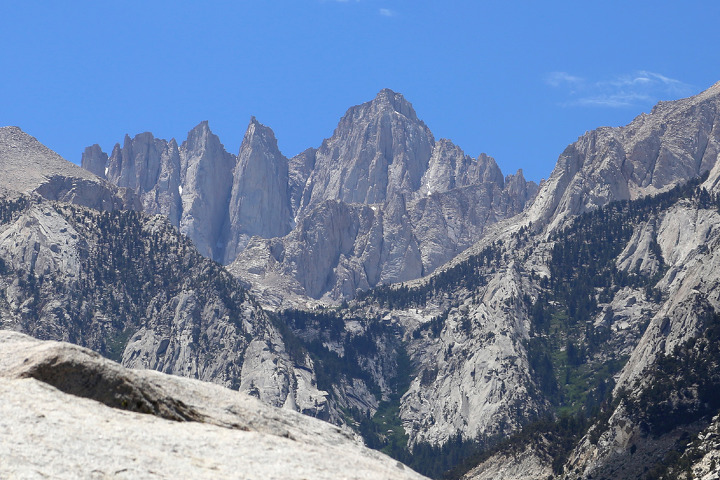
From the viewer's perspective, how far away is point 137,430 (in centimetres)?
3058

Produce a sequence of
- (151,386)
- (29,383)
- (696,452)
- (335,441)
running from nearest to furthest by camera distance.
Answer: (29,383), (151,386), (335,441), (696,452)

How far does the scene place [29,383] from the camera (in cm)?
3241

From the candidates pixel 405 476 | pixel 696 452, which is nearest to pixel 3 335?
pixel 405 476

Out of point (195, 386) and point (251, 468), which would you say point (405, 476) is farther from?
point (195, 386)

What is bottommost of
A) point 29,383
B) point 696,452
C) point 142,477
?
point 142,477

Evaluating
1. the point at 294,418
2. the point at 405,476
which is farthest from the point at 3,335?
the point at 405,476

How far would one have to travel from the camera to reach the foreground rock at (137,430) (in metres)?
28.0

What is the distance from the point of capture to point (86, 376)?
3403cm

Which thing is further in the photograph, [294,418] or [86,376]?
[294,418]

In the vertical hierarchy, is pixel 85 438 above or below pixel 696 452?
below

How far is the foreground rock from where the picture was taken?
28.0 meters

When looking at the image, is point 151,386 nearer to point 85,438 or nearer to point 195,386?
point 195,386

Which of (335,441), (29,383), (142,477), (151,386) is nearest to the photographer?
(142,477)

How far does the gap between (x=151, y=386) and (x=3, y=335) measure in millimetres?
7431
